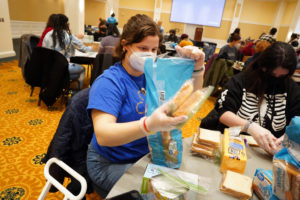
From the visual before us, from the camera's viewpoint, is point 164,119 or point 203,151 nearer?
point 164,119

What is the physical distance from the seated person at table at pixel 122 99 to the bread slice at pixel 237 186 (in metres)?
0.38

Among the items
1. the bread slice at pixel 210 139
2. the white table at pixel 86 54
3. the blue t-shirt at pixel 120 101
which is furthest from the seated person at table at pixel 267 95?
the white table at pixel 86 54

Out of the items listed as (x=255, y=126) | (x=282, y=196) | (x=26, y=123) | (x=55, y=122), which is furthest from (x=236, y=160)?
(x=26, y=123)

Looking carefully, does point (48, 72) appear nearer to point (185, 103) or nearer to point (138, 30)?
point (138, 30)

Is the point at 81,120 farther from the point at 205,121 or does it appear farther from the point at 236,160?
the point at 205,121

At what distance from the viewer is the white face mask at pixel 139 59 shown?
893mm

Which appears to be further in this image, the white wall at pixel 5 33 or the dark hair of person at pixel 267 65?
the white wall at pixel 5 33

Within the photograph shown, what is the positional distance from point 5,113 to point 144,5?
1457 centimetres

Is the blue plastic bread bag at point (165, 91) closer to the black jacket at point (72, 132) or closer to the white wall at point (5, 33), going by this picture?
the black jacket at point (72, 132)

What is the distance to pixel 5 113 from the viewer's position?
2730mm

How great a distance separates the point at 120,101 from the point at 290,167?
653 mm

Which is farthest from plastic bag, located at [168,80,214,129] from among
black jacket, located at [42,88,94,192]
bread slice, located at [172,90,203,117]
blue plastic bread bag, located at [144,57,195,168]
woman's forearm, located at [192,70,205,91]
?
black jacket, located at [42,88,94,192]

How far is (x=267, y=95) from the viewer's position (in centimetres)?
132

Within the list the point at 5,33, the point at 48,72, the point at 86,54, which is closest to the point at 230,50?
the point at 86,54
